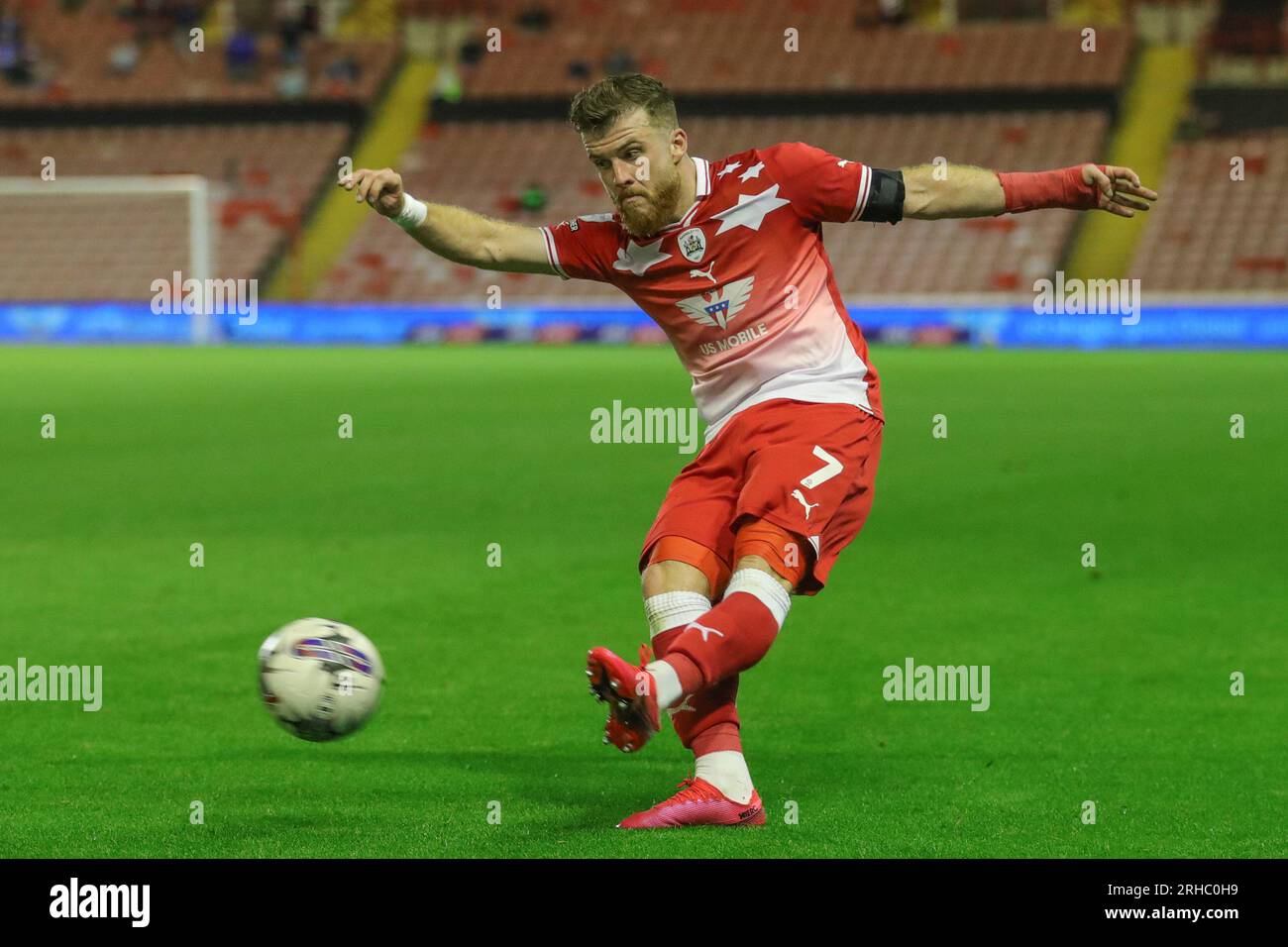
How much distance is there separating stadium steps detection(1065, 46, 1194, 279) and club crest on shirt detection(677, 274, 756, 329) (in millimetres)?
32675

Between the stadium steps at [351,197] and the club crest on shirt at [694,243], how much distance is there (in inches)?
1412

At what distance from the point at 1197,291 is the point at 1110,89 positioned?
667 cm

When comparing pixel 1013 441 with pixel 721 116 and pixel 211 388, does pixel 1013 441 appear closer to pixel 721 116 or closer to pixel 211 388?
pixel 211 388

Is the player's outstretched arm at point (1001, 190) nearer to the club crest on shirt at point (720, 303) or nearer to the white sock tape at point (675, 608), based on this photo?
the club crest on shirt at point (720, 303)

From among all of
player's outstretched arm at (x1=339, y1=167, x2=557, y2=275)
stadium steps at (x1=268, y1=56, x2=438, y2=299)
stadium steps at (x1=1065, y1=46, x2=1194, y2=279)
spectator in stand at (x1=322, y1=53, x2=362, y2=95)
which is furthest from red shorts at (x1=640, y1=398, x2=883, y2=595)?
spectator in stand at (x1=322, y1=53, x2=362, y2=95)

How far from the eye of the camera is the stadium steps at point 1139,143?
37.7 m

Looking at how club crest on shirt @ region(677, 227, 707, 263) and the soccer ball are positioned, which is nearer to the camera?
the soccer ball

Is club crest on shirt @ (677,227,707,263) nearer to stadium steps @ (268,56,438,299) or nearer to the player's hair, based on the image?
the player's hair

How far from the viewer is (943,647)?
867cm

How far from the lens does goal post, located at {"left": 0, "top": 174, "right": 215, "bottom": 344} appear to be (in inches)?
1603

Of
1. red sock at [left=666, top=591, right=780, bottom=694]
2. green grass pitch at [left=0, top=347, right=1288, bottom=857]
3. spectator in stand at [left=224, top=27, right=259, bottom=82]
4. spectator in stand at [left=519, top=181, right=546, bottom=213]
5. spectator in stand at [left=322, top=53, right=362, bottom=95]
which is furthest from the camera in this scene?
spectator in stand at [left=224, top=27, right=259, bottom=82]

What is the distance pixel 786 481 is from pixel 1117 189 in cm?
128

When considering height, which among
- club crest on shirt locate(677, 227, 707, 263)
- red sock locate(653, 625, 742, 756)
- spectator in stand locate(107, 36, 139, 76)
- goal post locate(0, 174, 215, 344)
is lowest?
red sock locate(653, 625, 742, 756)

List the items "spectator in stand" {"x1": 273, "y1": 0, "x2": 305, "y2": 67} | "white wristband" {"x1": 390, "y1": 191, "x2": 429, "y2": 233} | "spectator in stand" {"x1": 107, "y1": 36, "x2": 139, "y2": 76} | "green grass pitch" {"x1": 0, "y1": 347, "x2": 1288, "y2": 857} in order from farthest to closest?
"spectator in stand" {"x1": 107, "y1": 36, "x2": 139, "y2": 76}
"spectator in stand" {"x1": 273, "y1": 0, "x2": 305, "y2": 67}
"white wristband" {"x1": 390, "y1": 191, "x2": 429, "y2": 233}
"green grass pitch" {"x1": 0, "y1": 347, "x2": 1288, "y2": 857}
